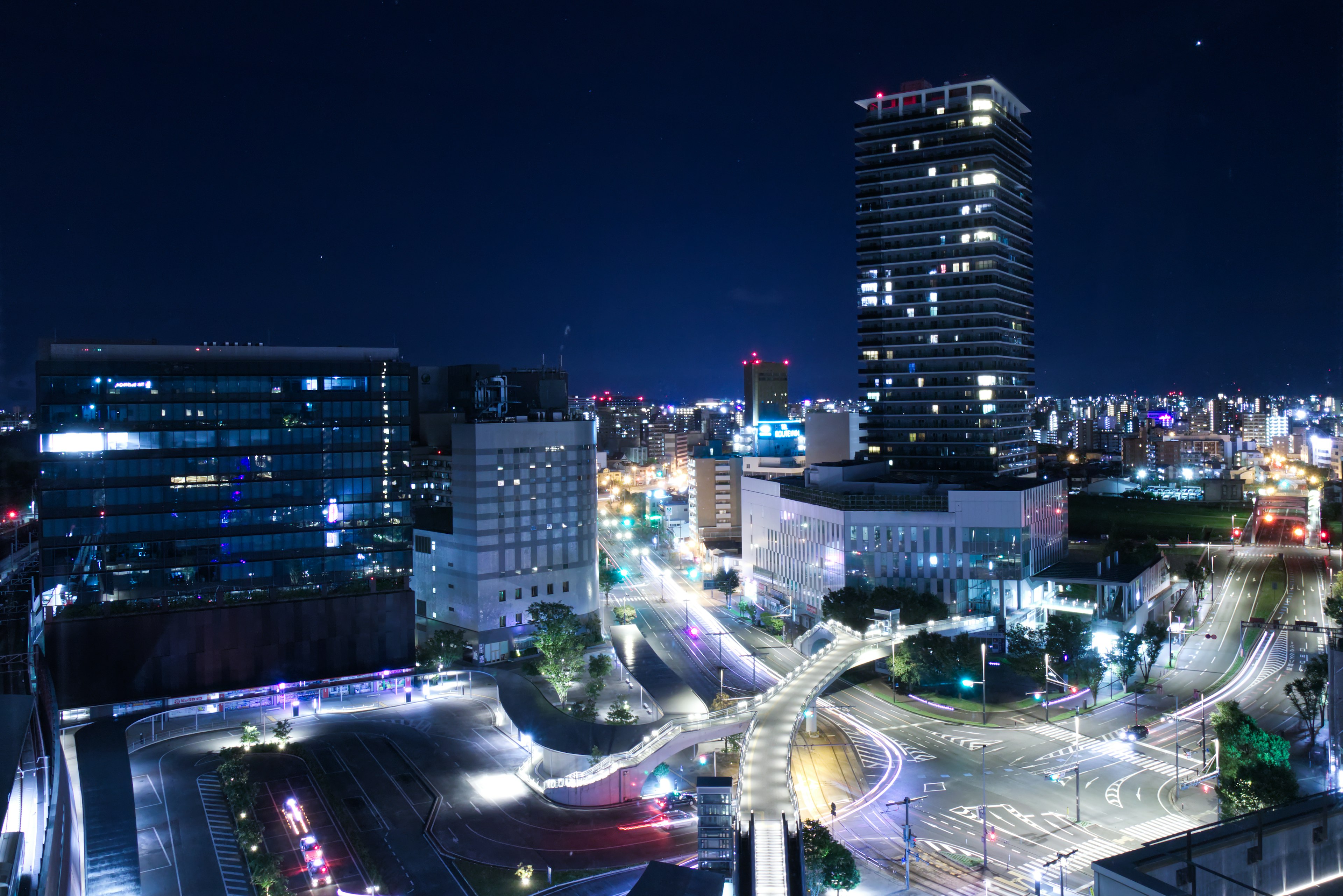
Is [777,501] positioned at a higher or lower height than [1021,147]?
lower

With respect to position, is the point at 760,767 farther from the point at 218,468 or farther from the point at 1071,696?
the point at 218,468

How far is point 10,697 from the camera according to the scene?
2430 cm

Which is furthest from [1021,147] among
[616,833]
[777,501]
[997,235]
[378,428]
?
[616,833]

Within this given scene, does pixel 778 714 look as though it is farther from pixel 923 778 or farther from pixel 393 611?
pixel 393 611

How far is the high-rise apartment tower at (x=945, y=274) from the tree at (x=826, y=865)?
240ft

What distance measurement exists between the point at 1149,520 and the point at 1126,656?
9161cm

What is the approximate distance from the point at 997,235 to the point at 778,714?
70629mm

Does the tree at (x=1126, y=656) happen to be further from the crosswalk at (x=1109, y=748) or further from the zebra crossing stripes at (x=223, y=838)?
the zebra crossing stripes at (x=223, y=838)

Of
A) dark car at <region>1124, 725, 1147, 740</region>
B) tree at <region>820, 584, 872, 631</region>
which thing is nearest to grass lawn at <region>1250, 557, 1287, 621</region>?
dark car at <region>1124, 725, 1147, 740</region>

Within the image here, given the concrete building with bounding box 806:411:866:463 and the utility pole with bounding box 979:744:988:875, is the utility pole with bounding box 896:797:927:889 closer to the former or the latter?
the utility pole with bounding box 979:744:988:875

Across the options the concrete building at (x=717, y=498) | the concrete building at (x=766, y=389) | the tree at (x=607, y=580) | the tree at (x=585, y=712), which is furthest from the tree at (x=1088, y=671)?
the concrete building at (x=766, y=389)

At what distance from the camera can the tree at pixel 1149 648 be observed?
5812 cm

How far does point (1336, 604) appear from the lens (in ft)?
217

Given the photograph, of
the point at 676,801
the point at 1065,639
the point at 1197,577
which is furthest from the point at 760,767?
the point at 1197,577
